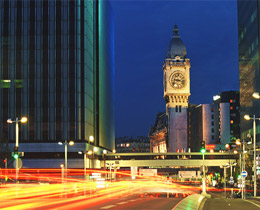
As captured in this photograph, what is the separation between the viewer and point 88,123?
122 m

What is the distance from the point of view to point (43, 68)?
4641 inches

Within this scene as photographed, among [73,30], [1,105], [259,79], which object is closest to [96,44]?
[73,30]

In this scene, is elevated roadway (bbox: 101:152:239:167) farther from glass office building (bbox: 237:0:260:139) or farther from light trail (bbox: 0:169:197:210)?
light trail (bbox: 0:169:197:210)

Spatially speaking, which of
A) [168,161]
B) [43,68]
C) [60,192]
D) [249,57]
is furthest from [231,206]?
[168,161]

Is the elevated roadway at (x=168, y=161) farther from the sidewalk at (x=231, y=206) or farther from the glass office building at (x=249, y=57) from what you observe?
the sidewalk at (x=231, y=206)

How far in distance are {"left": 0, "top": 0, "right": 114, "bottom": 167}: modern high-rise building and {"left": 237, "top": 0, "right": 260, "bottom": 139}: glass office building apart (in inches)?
1597

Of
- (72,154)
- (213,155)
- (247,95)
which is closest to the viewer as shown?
(72,154)

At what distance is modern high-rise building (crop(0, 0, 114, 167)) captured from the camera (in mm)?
117125

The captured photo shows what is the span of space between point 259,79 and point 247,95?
50.7 feet

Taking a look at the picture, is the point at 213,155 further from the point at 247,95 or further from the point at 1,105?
the point at 1,105

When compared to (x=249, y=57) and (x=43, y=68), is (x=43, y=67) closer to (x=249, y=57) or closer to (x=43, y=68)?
(x=43, y=68)

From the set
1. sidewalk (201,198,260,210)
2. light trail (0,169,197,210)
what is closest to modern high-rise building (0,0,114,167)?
light trail (0,169,197,210)

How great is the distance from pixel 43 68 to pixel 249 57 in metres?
52.8

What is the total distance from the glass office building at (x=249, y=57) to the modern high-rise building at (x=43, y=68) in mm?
40557
